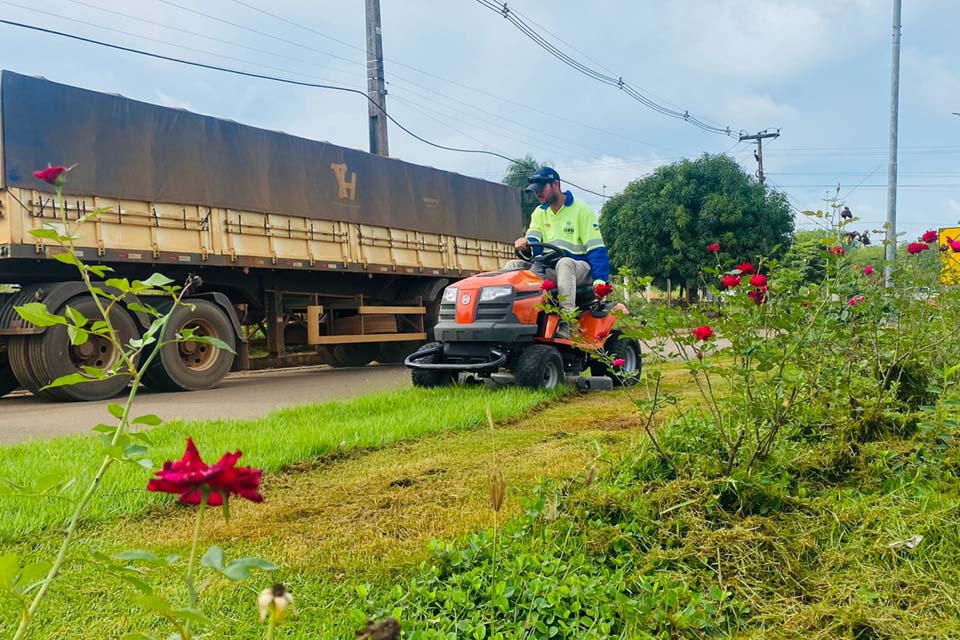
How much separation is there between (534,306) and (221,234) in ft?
17.0

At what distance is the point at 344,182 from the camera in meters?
11.7

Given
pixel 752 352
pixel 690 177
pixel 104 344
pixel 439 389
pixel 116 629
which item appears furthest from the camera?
pixel 690 177

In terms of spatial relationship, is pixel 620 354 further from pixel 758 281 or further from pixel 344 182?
pixel 344 182

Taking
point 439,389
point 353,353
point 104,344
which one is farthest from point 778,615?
point 353,353

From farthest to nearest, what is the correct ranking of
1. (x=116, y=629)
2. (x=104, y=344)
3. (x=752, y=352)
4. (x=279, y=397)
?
(x=104, y=344) < (x=279, y=397) < (x=752, y=352) < (x=116, y=629)

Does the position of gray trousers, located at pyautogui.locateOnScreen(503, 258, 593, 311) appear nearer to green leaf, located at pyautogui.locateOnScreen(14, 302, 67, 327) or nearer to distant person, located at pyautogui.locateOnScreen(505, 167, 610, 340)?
distant person, located at pyautogui.locateOnScreen(505, 167, 610, 340)

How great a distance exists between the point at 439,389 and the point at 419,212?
23.2 feet

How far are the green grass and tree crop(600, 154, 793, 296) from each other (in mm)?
23172

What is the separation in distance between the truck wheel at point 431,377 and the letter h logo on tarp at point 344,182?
17.6 ft

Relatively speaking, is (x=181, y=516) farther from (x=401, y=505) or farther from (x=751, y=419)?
(x=751, y=419)

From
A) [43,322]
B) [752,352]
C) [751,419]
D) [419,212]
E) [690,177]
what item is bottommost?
[751,419]

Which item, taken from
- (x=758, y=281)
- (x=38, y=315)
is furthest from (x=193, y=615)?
(x=758, y=281)

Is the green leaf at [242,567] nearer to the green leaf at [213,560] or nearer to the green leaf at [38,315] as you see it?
the green leaf at [213,560]

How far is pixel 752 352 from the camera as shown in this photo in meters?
2.61
